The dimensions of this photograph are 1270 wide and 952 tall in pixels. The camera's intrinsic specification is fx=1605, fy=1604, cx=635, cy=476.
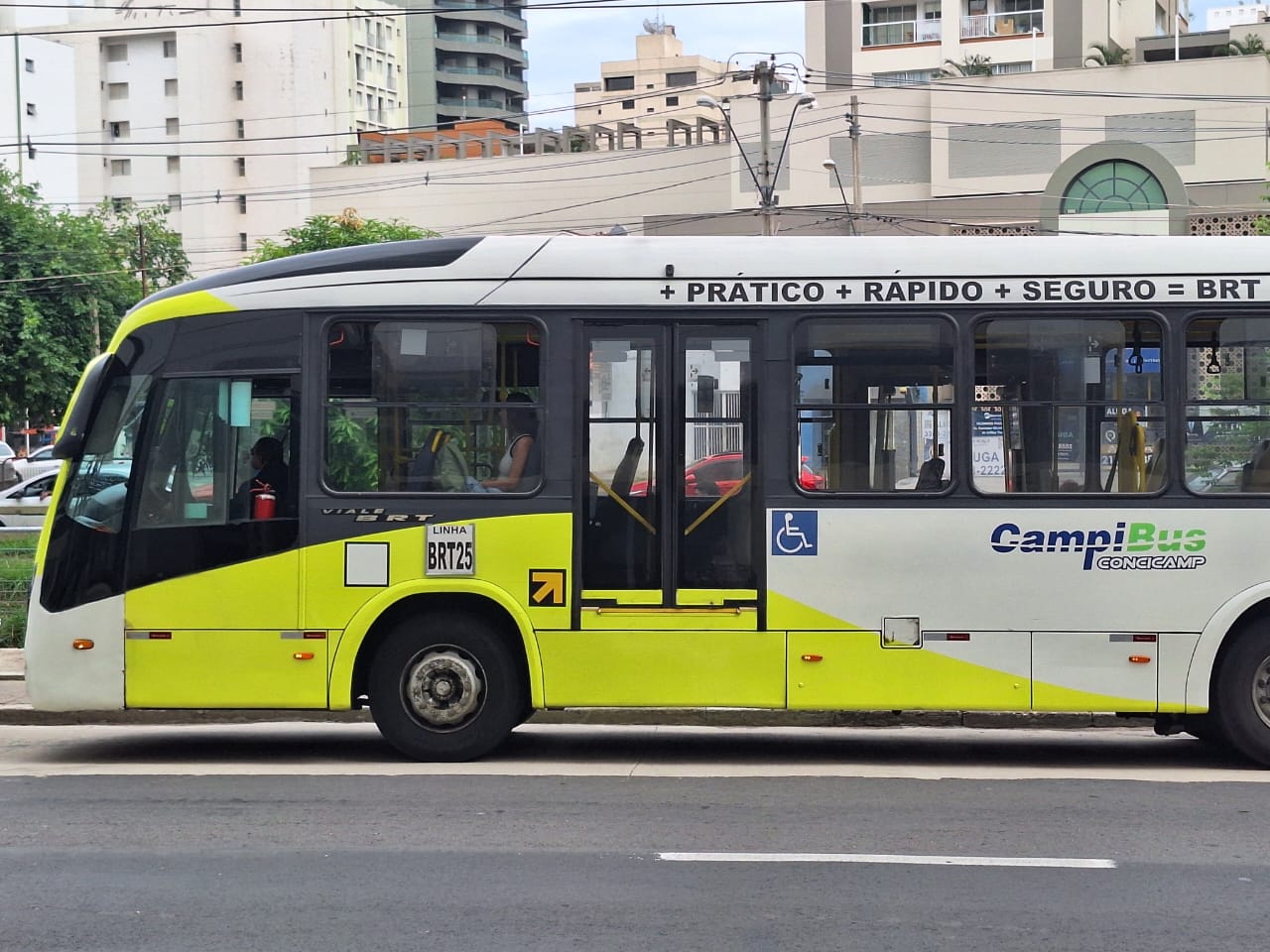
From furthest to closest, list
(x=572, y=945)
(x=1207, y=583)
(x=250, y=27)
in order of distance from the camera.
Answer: (x=250, y=27) < (x=1207, y=583) < (x=572, y=945)

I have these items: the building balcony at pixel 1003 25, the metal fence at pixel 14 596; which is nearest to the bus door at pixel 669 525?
the metal fence at pixel 14 596

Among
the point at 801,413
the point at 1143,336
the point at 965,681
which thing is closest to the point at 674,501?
the point at 801,413

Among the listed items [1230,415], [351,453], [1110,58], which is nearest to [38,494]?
[351,453]

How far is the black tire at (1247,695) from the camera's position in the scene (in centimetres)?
918

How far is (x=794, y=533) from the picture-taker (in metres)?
9.27

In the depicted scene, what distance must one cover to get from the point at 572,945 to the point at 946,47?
63202 mm

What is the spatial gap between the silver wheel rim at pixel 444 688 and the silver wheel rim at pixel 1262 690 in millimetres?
4461

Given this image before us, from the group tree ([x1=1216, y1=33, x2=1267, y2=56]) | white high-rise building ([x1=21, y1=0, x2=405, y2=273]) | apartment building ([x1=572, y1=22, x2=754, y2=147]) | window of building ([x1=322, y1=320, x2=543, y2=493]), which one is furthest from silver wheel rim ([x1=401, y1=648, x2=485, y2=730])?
apartment building ([x1=572, y1=22, x2=754, y2=147])

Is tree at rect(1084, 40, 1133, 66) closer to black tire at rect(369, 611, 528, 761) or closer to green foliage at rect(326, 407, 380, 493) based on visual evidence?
green foliage at rect(326, 407, 380, 493)

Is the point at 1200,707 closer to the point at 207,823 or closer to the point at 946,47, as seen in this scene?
the point at 207,823

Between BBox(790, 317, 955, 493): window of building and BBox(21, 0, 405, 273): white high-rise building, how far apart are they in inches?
3251

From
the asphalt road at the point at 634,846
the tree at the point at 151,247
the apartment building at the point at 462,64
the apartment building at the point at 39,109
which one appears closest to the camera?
the asphalt road at the point at 634,846

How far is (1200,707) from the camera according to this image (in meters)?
9.18

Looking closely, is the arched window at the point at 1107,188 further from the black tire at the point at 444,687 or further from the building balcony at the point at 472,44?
the building balcony at the point at 472,44
